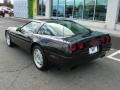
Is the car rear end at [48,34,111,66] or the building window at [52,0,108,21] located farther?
the building window at [52,0,108,21]

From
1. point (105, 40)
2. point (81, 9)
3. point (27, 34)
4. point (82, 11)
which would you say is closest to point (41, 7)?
point (81, 9)

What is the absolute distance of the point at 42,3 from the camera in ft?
66.6

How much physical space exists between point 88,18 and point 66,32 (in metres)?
10.8

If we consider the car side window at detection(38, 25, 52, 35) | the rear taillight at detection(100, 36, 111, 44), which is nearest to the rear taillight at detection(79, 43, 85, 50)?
the rear taillight at detection(100, 36, 111, 44)

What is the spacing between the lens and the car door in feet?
16.1

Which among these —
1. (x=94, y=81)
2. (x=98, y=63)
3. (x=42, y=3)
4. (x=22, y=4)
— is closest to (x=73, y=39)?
(x=94, y=81)

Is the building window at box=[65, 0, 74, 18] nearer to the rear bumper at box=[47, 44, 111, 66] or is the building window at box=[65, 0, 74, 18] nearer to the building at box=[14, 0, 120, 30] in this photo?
the building at box=[14, 0, 120, 30]

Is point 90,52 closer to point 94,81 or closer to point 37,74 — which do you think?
point 94,81

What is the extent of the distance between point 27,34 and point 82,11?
1089cm

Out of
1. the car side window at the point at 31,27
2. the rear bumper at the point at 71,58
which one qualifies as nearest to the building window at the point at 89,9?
the car side window at the point at 31,27

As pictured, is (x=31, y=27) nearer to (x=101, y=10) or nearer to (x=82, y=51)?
(x=82, y=51)

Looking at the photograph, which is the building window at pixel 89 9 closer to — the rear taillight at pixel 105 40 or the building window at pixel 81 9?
the building window at pixel 81 9

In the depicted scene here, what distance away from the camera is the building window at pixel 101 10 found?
13375mm

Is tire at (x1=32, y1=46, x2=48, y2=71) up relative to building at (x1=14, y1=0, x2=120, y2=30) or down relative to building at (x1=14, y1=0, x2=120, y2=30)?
down
